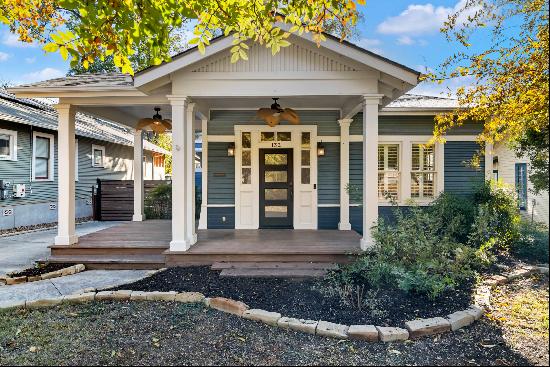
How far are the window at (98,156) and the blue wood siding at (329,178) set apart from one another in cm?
966

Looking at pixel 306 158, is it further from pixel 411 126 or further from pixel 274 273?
pixel 274 273

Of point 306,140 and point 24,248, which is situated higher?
point 306,140

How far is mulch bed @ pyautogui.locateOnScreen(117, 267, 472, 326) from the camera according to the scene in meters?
3.43

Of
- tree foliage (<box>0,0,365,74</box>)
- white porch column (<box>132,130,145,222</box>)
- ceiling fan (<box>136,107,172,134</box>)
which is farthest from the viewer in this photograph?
white porch column (<box>132,130,145,222</box>)

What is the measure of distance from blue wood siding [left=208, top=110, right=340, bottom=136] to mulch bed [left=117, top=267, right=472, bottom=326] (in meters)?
3.69

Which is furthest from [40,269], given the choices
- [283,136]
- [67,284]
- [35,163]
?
[35,163]

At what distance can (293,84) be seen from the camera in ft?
17.7

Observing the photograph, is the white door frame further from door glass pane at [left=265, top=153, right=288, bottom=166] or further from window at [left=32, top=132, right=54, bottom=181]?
window at [left=32, top=132, right=54, bottom=181]

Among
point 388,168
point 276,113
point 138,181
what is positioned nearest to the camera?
point 276,113

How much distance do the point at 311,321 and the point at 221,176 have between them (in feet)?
16.1

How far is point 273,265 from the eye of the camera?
521 centimetres

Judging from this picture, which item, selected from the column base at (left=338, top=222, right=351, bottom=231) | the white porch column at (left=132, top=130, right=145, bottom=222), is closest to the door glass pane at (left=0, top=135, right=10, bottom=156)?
the white porch column at (left=132, top=130, right=145, bottom=222)

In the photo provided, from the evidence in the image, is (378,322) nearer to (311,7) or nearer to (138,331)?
(138,331)

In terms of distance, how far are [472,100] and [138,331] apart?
510 cm
